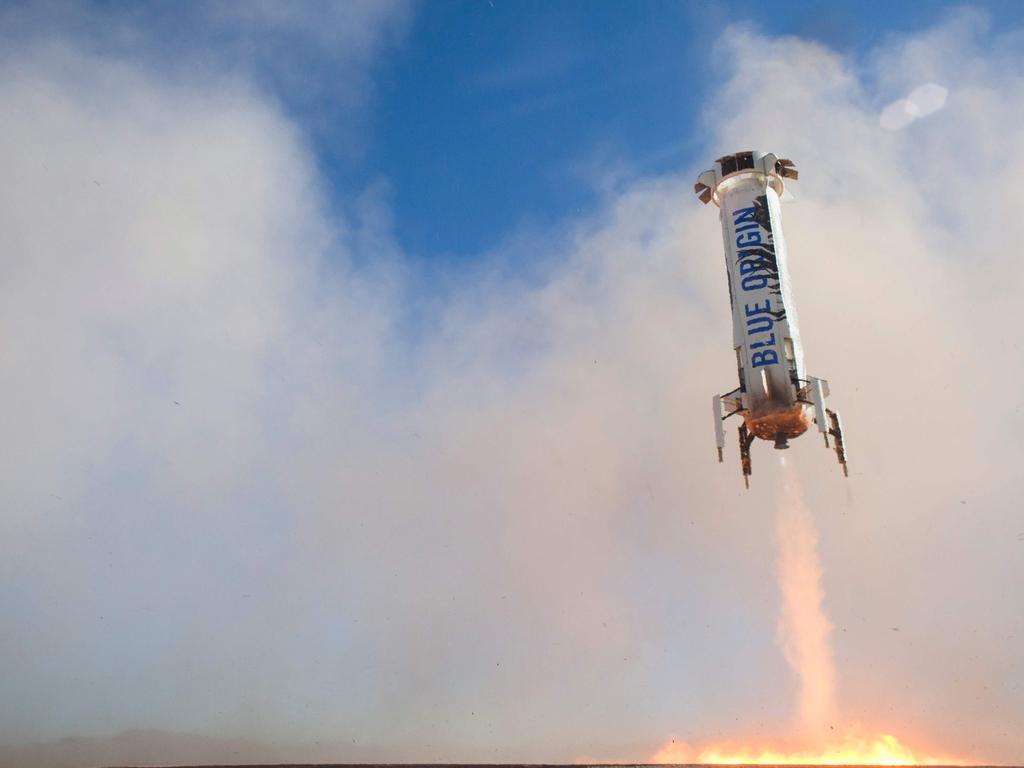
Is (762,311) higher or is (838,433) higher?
(762,311)

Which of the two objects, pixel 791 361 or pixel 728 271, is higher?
pixel 728 271

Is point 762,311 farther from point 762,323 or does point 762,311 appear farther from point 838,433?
point 838,433

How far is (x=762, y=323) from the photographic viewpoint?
116 ft

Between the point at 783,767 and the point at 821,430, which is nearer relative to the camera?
the point at 821,430

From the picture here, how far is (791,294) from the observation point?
37.0 metres

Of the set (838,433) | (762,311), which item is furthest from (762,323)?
(838,433)

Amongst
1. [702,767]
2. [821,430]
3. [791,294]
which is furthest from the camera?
[702,767]

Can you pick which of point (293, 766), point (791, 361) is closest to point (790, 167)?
point (791, 361)

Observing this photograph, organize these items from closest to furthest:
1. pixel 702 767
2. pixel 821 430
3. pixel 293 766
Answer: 1. pixel 821 430
2. pixel 702 767
3. pixel 293 766

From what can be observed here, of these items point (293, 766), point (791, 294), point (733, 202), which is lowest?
point (293, 766)

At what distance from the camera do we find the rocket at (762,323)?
113 feet

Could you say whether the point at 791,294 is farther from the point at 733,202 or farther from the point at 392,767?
the point at 392,767

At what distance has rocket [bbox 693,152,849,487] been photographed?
34.3 meters

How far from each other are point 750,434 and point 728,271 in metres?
8.03
